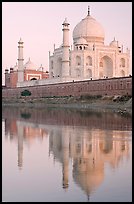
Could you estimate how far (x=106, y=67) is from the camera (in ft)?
146

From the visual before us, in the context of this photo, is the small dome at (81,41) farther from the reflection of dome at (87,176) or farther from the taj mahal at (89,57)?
the reflection of dome at (87,176)

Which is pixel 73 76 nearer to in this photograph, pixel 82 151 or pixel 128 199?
pixel 82 151

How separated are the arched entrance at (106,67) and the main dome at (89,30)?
2.36 meters

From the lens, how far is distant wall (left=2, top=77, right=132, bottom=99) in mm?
29172

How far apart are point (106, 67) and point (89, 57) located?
3376 mm

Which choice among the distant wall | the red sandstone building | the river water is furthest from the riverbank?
the red sandstone building

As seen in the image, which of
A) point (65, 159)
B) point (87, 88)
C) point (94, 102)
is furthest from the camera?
point (87, 88)

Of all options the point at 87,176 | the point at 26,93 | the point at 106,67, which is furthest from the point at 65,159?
the point at 106,67

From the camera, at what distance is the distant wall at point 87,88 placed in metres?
29.2

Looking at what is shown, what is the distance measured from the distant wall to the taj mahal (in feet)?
4.30

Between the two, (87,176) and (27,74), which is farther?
(27,74)

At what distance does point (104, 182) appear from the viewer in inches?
200

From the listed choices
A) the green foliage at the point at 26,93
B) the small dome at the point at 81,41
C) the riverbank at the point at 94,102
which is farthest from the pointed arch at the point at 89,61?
the green foliage at the point at 26,93

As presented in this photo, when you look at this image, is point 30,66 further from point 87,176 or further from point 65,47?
point 87,176
